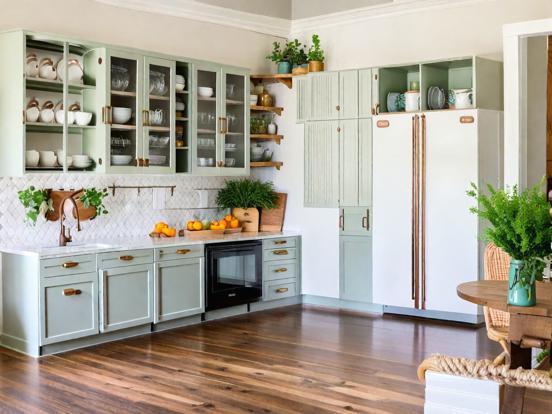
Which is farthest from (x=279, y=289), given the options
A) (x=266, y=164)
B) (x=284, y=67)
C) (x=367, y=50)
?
(x=367, y=50)

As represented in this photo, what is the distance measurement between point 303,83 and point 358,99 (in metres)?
0.70

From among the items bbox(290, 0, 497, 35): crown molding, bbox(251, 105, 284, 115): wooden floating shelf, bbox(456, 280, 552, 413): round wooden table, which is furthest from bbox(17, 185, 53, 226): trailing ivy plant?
bbox(456, 280, 552, 413): round wooden table

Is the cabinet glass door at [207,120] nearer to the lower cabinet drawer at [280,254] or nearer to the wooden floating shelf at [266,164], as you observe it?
the wooden floating shelf at [266,164]

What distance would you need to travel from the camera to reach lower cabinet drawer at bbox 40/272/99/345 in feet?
17.9

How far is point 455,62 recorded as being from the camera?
6707mm

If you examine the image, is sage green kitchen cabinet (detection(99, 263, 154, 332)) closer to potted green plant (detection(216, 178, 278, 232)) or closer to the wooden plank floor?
the wooden plank floor

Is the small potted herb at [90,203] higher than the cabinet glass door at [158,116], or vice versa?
the cabinet glass door at [158,116]

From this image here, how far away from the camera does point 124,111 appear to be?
6234 mm

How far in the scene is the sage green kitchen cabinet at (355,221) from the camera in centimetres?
721

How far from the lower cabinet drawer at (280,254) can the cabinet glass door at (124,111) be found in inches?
67.4

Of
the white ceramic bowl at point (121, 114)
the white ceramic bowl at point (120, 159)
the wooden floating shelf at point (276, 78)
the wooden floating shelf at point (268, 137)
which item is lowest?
the white ceramic bowl at point (120, 159)

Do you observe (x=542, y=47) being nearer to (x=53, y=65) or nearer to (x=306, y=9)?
(x=306, y=9)

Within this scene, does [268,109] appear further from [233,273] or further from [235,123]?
[233,273]

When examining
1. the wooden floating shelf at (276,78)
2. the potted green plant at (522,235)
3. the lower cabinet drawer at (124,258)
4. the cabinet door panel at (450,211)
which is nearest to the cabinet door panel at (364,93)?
the cabinet door panel at (450,211)
